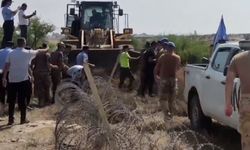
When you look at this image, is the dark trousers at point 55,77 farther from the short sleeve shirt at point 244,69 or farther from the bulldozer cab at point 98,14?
the short sleeve shirt at point 244,69

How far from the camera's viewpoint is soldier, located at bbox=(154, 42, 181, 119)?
12.0 m

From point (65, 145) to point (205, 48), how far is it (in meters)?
34.9

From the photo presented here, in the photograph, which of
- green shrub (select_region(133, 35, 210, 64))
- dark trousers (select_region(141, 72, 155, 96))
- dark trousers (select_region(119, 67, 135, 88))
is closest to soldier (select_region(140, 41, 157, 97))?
Result: dark trousers (select_region(141, 72, 155, 96))

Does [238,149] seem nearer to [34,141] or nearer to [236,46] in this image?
[236,46]

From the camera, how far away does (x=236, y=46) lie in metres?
9.34

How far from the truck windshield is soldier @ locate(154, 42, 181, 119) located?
11057mm

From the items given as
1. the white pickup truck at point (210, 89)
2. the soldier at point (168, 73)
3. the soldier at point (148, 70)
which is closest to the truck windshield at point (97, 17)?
the soldier at point (148, 70)

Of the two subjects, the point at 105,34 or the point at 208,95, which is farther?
the point at 105,34

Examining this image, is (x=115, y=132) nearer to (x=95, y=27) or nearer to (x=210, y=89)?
(x=210, y=89)

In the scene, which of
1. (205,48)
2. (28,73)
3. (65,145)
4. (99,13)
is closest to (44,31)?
(205,48)

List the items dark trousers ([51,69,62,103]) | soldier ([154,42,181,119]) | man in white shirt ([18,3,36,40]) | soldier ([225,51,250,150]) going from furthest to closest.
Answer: man in white shirt ([18,3,36,40]) → dark trousers ([51,69,62,103]) → soldier ([154,42,181,119]) → soldier ([225,51,250,150])

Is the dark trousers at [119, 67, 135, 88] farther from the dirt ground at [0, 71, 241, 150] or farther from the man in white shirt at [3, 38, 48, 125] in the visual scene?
the man in white shirt at [3, 38, 48, 125]

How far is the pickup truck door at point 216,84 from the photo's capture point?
30.2ft

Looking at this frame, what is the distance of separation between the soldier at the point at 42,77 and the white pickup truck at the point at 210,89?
191 inches
